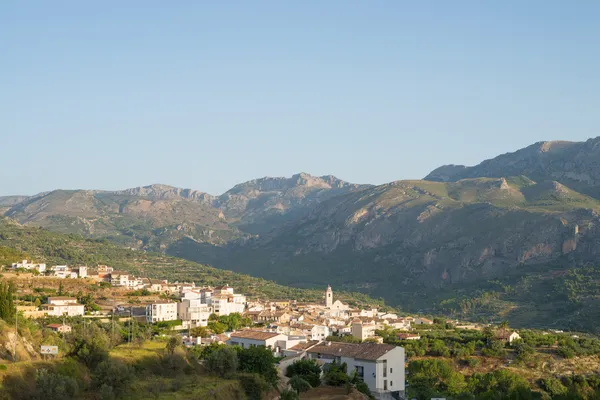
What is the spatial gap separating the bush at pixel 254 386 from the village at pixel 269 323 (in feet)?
31.9

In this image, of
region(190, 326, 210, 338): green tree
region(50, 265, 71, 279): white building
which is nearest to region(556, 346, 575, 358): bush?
region(190, 326, 210, 338): green tree

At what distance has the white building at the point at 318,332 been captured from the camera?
7308cm

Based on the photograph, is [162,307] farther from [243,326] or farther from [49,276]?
[49,276]

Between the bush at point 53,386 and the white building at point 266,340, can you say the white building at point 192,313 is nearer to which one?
the white building at point 266,340

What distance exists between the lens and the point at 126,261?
457 feet

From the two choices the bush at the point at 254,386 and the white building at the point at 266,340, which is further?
the white building at the point at 266,340

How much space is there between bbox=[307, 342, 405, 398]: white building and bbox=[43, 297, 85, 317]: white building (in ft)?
86.7

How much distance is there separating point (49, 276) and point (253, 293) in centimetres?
4110

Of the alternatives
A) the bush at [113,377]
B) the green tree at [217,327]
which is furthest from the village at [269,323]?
the bush at [113,377]

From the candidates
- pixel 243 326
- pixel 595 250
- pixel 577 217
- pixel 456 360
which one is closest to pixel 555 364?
pixel 456 360

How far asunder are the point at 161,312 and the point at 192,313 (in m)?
3.31

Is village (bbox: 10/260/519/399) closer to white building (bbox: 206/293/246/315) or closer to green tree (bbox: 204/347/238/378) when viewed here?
white building (bbox: 206/293/246/315)

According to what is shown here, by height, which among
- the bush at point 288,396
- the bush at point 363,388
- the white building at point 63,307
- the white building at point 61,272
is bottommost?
the bush at point 363,388

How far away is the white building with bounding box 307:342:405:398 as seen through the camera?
53.0 metres
